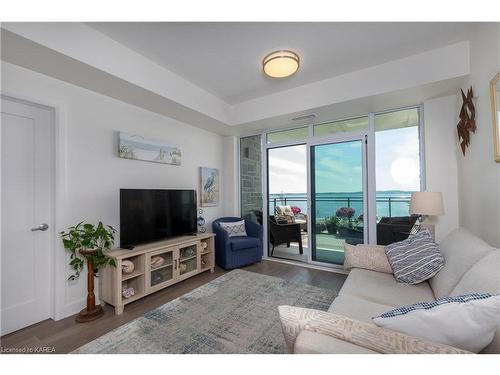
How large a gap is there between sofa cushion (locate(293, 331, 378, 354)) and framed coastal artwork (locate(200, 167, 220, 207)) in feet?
10.3

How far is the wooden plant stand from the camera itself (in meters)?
2.08

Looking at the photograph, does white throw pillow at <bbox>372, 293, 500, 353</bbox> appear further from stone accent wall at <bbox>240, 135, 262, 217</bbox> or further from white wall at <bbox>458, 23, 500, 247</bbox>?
stone accent wall at <bbox>240, 135, 262, 217</bbox>

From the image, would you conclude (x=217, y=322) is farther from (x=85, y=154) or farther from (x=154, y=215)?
(x=85, y=154)

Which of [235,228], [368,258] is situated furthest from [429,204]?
[235,228]

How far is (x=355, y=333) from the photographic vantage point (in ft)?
2.70

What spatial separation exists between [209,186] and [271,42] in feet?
8.03

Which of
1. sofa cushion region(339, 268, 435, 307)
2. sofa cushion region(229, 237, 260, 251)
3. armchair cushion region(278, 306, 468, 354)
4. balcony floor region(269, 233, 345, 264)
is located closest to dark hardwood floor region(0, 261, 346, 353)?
balcony floor region(269, 233, 345, 264)

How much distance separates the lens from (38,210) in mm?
2098

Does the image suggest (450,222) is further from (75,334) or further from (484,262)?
(75,334)

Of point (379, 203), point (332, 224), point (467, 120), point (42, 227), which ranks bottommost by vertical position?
point (332, 224)

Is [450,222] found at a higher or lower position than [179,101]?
lower

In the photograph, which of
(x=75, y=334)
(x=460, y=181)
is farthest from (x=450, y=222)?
(x=75, y=334)

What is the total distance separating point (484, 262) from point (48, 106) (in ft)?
11.7

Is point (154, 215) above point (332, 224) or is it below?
above
